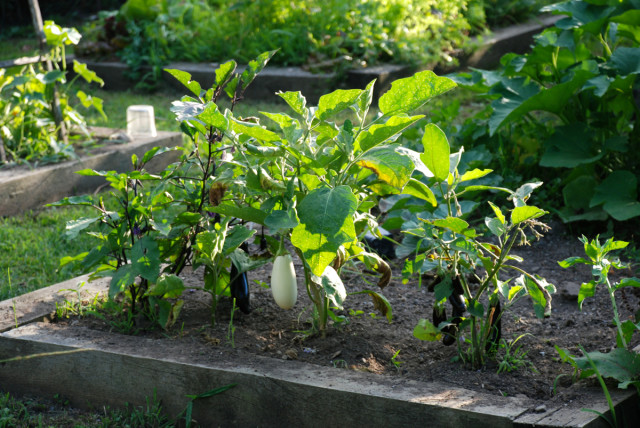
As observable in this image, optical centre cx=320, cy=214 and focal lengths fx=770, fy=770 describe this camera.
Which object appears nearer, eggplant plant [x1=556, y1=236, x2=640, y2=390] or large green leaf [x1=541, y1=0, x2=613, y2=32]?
eggplant plant [x1=556, y1=236, x2=640, y2=390]

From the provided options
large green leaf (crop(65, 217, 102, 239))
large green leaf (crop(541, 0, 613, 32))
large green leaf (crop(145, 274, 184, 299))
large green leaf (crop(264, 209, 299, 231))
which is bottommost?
large green leaf (crop(145, 274, 184, 299))

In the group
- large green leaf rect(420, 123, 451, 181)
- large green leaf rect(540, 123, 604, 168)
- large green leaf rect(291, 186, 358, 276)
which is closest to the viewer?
large green leaf rect(291, 186, 358, 276)

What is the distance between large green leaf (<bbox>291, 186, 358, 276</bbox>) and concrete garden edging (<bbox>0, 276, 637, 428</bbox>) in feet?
1.12

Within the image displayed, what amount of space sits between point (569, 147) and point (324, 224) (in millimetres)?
1862

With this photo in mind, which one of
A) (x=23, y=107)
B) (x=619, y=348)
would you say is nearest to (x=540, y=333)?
(x=619, y=348)

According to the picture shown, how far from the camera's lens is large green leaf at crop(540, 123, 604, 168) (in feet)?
10.9

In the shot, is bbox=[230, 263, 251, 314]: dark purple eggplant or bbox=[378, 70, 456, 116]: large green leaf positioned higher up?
bbox=[378, 70, 456, 116]: large green leaf

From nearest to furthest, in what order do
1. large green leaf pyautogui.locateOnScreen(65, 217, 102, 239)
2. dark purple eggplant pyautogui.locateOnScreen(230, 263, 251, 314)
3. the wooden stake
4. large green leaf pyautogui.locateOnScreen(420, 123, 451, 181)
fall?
large green leaf pyautogui.locateOnScreen(420, 123, 451, 181) < large green leaf pyautogui.locateOnScreen(65, 217, 102, 239) < dark purple eggplant pyautogui.locateOnScreen(230, 263, 251, 314) < the wooden stake

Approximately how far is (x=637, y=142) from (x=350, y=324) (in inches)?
67.2

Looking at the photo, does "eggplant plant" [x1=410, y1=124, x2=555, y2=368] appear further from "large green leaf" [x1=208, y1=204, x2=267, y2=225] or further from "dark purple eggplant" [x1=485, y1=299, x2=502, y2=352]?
"large green leaf" [x1=208, y1=204, x2=267, y2=225]

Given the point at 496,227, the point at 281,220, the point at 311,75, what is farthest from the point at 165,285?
the point at 311,75

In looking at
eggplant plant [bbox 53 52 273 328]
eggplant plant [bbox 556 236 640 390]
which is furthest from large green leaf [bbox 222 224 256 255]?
eggplant plant [bbox 556 236 640 390]

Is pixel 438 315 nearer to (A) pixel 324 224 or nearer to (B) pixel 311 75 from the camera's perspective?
(A) pixel 324 224

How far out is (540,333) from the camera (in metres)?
2.47
